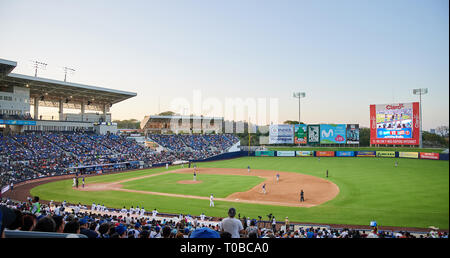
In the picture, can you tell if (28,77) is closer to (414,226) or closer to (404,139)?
(414,226)

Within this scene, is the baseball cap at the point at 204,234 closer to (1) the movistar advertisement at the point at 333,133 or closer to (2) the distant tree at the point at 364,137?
(1) the movistar advertisement at the point at 333,133

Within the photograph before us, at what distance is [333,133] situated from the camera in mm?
61844

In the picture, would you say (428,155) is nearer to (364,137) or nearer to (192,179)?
(364,137)

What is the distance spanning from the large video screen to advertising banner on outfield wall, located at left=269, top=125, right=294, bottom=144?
18814mm

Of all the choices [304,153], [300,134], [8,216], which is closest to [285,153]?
[304,153]

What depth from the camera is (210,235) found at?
3436 millimetres

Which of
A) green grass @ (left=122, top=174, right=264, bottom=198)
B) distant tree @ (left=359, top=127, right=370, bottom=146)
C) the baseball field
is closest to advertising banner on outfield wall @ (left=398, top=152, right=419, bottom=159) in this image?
distant tree @ (left=359, top=127, right=370, bottom=146)

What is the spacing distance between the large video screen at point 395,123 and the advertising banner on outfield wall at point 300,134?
15330mm

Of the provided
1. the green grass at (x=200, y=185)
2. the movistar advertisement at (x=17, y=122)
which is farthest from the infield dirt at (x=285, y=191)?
the movistar advertisement at (x=17, y=122)

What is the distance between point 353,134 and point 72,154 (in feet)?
185

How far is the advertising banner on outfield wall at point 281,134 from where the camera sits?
66812 millimetres

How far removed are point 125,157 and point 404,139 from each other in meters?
51.4

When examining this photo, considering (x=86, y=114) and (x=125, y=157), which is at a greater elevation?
(x=86, y=114)
